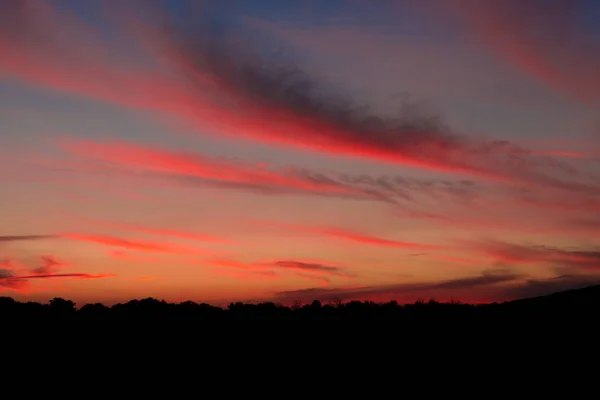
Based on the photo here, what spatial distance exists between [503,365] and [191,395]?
10.5m

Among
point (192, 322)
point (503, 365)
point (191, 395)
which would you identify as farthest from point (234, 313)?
point (503, 365)

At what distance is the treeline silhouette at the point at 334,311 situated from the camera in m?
28.0

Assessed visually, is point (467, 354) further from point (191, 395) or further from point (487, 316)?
point (191, 395)

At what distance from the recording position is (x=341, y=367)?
932 inches

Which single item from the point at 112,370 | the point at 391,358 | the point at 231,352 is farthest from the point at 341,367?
the point at 112,370

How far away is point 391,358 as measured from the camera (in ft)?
79.6

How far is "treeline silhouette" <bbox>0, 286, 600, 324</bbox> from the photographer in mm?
27980

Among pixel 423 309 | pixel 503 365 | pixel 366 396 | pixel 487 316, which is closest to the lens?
pixel 366 396

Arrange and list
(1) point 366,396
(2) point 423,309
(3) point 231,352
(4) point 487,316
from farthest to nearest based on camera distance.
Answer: (2) point 423,309 → (4) point 487,316 → (3) point 231,352 → (1) point 366,396

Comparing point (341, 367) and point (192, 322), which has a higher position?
point (192, 322)

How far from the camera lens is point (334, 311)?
112 ft

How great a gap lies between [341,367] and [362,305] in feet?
36.5

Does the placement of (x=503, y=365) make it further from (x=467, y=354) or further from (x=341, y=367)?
(x=341, y=367)

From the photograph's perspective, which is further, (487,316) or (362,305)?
(362,305)
